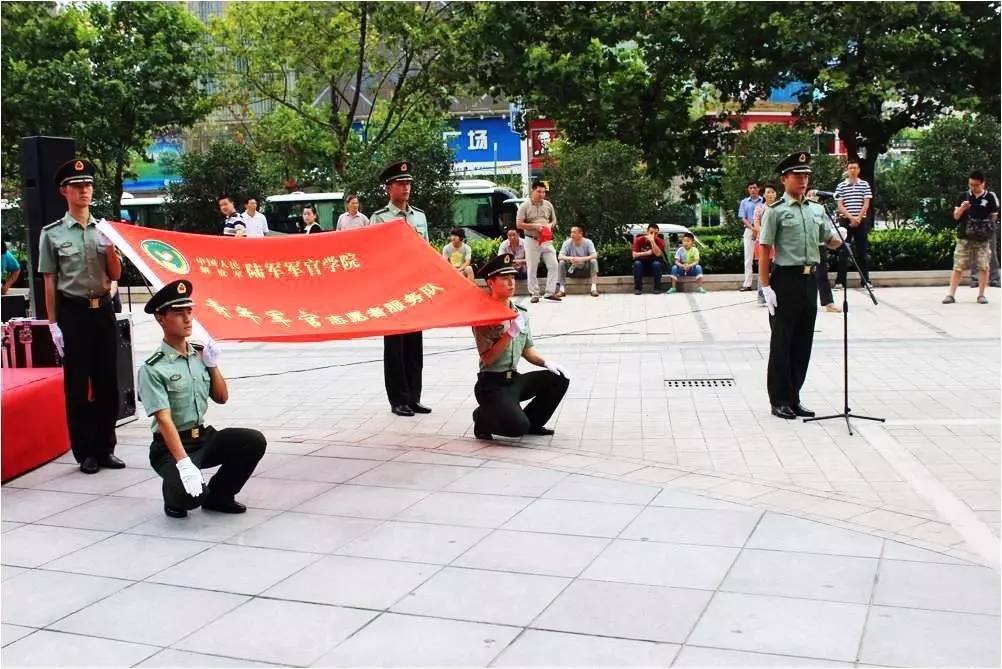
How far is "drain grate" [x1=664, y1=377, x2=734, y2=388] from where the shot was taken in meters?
10.1

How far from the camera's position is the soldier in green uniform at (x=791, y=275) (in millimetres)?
8531

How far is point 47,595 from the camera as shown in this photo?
507 centimetres

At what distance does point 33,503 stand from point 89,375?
100cm

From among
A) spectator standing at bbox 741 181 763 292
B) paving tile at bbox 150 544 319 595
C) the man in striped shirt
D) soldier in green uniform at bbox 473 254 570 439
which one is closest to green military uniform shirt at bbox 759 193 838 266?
soldier in green uniform at bbox 473 254 570 439

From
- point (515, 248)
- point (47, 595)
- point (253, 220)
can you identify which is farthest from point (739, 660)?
point (515, 248)

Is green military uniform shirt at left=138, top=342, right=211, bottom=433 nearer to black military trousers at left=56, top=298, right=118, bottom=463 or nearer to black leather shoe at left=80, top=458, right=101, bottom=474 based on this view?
black military trousers at left=56, top=298, right=118, bottom=463

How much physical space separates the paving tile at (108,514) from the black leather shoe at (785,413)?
4.61 m

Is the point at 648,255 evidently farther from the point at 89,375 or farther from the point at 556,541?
the point at 556,541

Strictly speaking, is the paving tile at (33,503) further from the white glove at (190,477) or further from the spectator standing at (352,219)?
the spectator standing at (352,219)

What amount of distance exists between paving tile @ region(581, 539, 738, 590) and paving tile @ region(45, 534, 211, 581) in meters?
2.05

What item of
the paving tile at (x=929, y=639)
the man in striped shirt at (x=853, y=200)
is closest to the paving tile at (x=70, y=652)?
the paving tile at (x=929, y=639)

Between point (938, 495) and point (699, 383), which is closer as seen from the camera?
point (938, 495)

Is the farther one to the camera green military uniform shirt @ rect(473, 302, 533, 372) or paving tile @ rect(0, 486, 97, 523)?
green military uniform shirt @ rect(473, 302, 533, 372)

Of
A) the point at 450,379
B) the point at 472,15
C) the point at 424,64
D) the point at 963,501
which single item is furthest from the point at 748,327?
the point at 424,64
